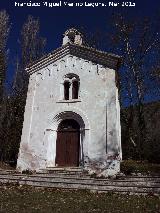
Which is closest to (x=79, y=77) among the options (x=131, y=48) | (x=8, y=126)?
(x=131, y=48)

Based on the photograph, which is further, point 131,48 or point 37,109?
point 131,48

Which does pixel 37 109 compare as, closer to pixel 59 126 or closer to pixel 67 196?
pixel 59 126

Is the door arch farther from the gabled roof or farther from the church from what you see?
the gabled roof

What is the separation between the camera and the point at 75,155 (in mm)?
15461

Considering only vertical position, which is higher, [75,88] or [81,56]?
[81,56]

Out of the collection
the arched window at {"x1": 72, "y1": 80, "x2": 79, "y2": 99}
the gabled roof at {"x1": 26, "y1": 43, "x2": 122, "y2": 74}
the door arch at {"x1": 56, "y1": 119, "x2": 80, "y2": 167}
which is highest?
the gabled roof at {"x1": 26, "y1": 43, "x2": 122, "y2": 74}

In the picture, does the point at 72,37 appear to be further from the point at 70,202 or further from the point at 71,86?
the point at 70,202

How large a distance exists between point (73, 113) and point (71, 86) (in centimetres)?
184

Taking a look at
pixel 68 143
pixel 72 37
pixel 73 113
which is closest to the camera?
pixel 73 113

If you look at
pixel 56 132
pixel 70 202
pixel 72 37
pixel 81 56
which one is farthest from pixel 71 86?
pixel 70 202

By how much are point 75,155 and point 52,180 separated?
329 cm

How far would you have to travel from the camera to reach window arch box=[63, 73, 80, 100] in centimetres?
1644

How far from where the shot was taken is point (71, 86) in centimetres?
1656

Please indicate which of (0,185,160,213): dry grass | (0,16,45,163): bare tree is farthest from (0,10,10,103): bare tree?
(0,185,160,213): dry grass
